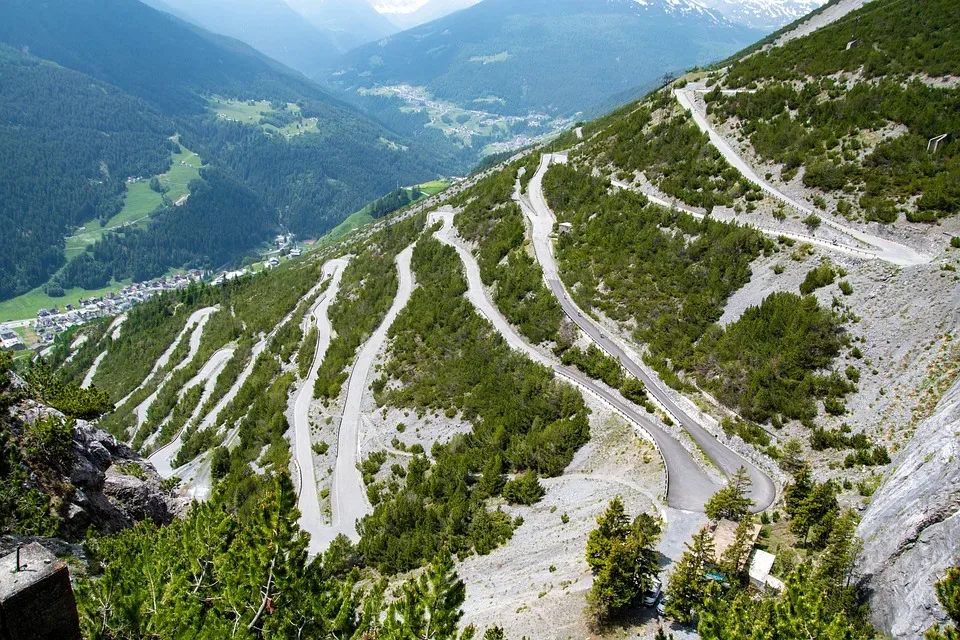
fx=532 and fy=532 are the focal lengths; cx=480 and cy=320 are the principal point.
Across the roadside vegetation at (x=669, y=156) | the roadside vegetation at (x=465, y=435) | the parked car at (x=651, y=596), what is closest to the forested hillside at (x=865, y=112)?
the roadside vegetation at (x=669, y=156)

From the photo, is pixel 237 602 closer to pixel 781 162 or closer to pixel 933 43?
pixel 781 162

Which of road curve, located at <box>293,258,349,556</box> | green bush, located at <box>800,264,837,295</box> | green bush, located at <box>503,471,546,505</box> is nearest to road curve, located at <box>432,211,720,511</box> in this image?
green bush, located at <box>503,471,546,505</box>

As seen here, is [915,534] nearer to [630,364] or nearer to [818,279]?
[630,364]

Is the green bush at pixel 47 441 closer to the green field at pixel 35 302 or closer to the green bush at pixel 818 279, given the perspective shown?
the green bush at pixel 818 279

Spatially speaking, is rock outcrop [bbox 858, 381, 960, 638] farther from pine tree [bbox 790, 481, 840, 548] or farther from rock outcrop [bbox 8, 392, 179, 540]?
rock outcrop [bbox 8, 392, 179, 540]

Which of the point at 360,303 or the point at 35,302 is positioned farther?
the point at 35,302

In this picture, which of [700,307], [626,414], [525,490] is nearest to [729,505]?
[626,414]

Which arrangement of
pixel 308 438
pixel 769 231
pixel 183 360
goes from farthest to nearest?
pixel 183 360
pixel 308 438
pixel 769 231

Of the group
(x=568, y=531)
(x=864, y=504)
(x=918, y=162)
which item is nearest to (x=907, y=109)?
(x=918, y=162)

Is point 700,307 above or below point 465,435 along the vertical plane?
above
